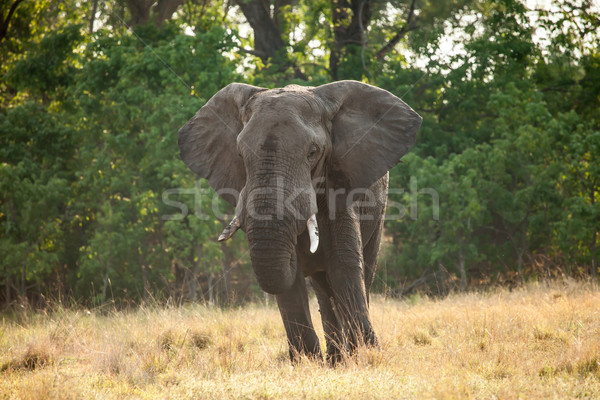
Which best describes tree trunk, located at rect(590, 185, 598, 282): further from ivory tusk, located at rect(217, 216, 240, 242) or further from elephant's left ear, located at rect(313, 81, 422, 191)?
ivory tusk, located at rect(217, 216, 240, 242)

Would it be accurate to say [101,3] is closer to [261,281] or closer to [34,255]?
[34,255]

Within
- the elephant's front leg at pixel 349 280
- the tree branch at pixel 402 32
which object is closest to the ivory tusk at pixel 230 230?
the elephant's front leg at pixel 349 280

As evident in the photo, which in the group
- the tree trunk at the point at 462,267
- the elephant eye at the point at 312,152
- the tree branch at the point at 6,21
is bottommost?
the tree trunk at the point at 462,267

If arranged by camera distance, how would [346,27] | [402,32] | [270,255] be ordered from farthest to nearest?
[402,32] → [346,27] → [270,255]

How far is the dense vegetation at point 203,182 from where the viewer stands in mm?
13469

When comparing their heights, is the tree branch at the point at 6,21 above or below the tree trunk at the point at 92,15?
below

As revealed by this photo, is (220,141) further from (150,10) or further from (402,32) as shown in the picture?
(402,32)

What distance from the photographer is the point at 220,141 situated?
21.5ft

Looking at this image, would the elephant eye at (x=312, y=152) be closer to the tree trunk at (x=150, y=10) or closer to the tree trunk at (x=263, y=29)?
the tree trunk at (x=150, y=10)

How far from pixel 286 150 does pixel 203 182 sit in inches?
335

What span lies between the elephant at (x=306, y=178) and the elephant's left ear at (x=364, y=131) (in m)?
0.01

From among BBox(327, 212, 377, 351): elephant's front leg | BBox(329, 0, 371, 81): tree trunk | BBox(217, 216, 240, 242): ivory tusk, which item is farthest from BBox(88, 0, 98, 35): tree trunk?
BBox(217, 216, 240, 242): ivory tusk

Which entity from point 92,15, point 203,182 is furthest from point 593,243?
point 92,15

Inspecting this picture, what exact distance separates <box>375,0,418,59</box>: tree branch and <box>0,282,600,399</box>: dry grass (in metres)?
11.4
